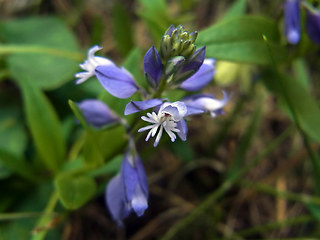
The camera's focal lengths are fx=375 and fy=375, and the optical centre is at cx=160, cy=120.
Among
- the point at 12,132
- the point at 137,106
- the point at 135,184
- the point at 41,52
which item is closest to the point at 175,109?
the point at 137,106

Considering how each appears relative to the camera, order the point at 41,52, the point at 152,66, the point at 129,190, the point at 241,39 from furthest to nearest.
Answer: the point at 41,52
the point at 241,39
the point at 129,190
the point at 152,66

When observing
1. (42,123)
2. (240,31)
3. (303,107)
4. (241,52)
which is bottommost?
(303,107)

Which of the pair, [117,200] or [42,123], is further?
[42,123]

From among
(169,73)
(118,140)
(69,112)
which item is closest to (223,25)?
(169,73)

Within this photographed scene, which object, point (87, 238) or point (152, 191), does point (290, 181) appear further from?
point (87, 238)

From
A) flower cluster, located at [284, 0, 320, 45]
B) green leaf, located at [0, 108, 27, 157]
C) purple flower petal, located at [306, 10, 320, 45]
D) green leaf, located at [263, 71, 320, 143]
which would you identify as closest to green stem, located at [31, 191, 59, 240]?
green leaf, located at [0, 108, 27, 157]

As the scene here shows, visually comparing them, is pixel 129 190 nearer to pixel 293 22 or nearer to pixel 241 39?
pixel 241 39
